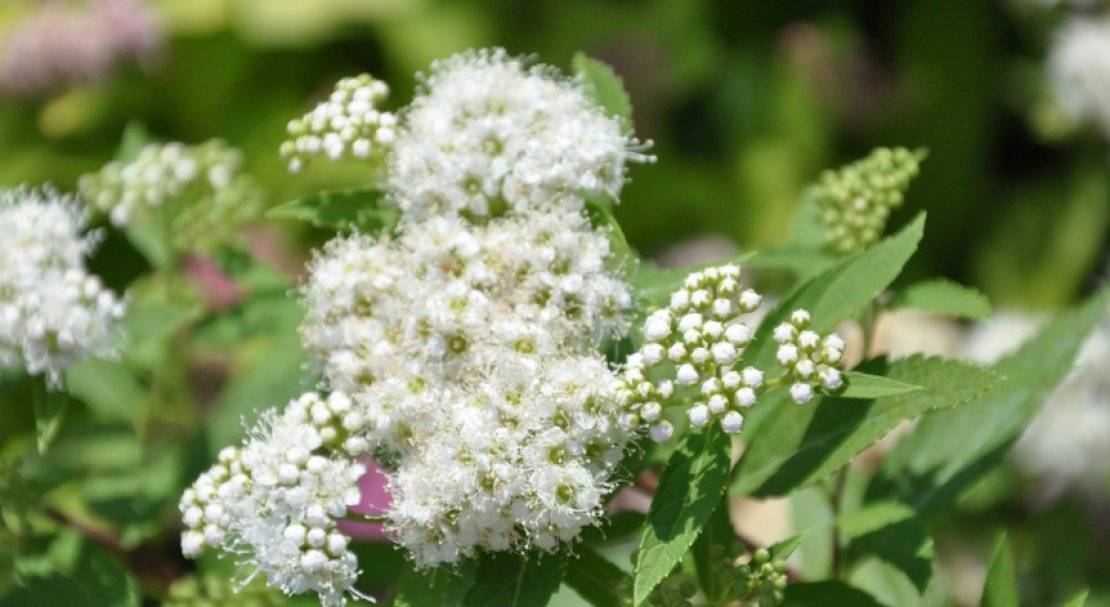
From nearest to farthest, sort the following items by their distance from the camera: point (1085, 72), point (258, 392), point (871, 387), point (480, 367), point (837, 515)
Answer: point (871, 387)
point (480, 367)
point (837, 515)
point (258, 392)
point (1085, 72)

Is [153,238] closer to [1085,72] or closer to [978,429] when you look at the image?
[978,429]

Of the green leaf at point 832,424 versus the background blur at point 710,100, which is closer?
the green leaf at point 832,424

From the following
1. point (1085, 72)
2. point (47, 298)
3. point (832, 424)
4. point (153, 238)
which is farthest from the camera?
point (1085, 72)

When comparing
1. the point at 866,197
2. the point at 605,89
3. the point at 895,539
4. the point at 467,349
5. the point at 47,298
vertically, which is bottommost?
the point at 895,539

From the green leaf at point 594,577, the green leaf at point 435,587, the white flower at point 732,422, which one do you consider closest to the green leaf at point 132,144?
the green leaf at point 435,587

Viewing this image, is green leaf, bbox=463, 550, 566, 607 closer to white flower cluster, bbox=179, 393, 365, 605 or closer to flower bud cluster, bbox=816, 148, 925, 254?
white flower cluster, bbox=179, 393, 365, 605

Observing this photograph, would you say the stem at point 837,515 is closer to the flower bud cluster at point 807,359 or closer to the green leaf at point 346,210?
the flower bud cluster at point 807,359

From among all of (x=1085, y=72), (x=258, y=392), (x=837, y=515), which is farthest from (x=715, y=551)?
(x=1085, y=72)
